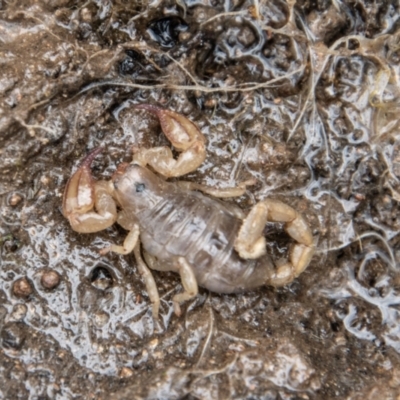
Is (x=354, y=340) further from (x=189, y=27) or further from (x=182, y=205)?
(x=189, y=27)

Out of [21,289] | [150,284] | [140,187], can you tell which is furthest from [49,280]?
[140,187]

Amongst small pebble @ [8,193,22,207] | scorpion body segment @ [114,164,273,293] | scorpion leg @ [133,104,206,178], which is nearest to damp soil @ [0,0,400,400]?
small pebble @ [8,193,22,207]

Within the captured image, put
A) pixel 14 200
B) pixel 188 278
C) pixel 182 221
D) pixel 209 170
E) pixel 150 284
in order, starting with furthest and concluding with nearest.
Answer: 1. pixel 209 170
2. pixel 14 200
3. pixel 150 284
4. pixel 182 221
5. pixel 188 278

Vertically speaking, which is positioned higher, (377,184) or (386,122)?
(386,122)

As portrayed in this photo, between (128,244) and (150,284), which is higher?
(128,244)

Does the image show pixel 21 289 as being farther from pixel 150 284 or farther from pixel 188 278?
pixel 188 278

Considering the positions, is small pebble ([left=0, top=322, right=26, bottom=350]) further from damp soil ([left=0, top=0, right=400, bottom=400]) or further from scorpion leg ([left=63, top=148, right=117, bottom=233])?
scorpion leg ([left=63, top=148, right=117, bottom=233])

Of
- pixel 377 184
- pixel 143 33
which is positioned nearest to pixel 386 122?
pixel 377 184
